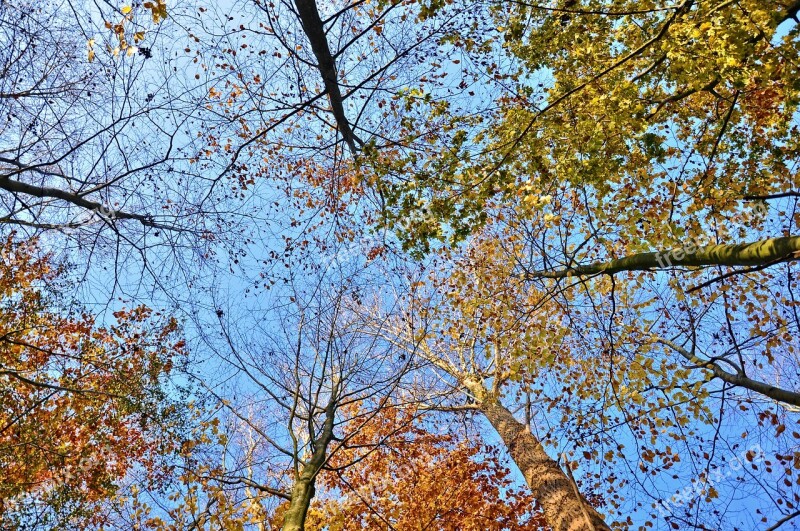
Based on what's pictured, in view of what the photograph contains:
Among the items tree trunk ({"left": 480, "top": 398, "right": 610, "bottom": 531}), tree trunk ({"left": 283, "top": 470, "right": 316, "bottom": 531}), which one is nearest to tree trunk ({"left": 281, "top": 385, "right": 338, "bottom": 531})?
tree trunk ({"left": 283, "top": 470, "right": 316, "bottom": 531})

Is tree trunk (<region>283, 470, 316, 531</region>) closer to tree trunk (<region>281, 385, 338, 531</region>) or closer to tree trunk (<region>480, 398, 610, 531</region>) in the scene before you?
tree trunk (<region>281, 385, 338, 531</region>)

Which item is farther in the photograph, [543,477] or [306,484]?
[543,477]

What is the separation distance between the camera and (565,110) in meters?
5.85

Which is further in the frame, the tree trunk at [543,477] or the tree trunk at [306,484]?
the tree trunk at [543,477]

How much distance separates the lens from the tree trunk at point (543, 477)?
6750 mm

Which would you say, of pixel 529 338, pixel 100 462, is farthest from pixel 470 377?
pixel 100 462

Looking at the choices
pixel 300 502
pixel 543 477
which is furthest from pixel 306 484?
pixel 543 477

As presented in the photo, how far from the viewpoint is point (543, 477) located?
25.6 ft

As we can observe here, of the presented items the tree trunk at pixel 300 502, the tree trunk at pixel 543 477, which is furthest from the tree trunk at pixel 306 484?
the tree trunk at pixel 543 477

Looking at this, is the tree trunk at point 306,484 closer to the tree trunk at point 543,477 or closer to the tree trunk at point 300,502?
the tree trunk at point 300,502

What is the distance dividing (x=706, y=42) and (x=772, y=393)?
3.74 meters

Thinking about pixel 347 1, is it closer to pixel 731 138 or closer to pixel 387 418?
pixel 731 138

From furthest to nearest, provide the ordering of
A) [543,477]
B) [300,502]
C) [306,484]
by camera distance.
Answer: [543,477]
[306,484]
[300,502]

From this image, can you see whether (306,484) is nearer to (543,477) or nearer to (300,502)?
(300,502)
